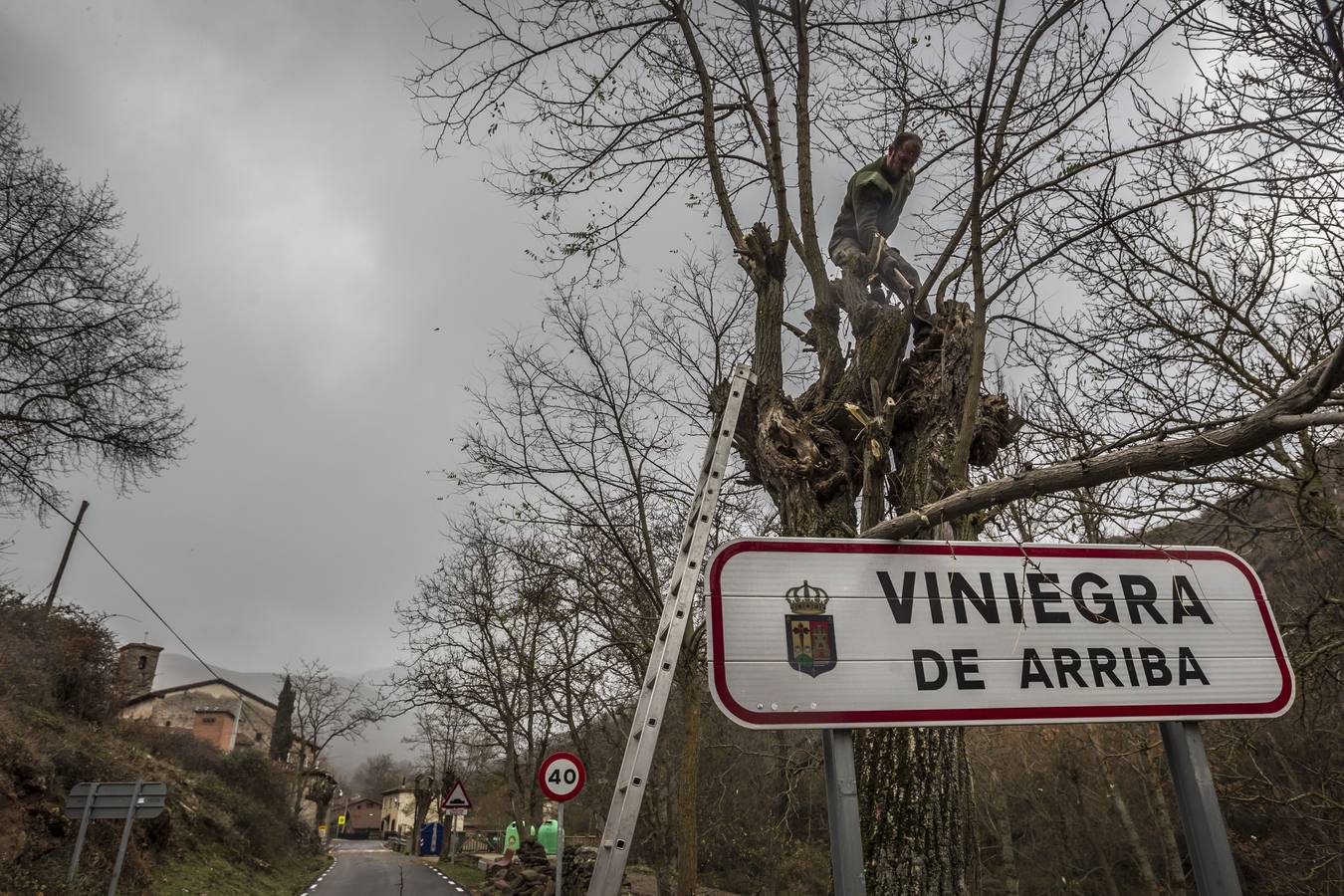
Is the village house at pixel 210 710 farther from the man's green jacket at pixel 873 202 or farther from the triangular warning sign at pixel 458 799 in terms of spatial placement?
the man's green jacket at pixel 873 202

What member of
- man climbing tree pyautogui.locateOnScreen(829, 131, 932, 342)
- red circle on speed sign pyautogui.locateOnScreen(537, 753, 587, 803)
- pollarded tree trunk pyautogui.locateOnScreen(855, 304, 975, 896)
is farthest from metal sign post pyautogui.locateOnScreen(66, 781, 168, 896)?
man climbing tree pyautogui.locateOnScreen(829, 131, 932, 342)

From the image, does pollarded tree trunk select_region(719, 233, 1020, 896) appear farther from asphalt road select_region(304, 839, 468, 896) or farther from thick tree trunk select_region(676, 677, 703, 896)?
asphalt road select_region(304, 839, 468, 896)

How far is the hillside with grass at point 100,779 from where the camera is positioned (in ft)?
36.5

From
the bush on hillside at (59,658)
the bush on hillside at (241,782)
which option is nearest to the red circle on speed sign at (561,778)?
the bush on hillside at (59,658)

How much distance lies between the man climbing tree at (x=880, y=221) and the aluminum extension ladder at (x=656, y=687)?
301cm

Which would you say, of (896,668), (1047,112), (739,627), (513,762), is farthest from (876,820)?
(513,762)

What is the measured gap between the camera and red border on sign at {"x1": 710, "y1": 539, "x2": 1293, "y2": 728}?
1.99 meters

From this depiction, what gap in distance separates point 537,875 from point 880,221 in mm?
18254

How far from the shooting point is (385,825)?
3361 inches

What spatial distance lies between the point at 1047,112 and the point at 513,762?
22.5 m

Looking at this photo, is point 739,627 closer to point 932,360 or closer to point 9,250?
point 932,360

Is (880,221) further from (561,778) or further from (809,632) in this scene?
(561,778)

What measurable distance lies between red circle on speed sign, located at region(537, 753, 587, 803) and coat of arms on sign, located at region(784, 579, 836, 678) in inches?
331

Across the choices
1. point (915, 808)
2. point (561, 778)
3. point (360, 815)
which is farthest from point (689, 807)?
point (360, 815)
